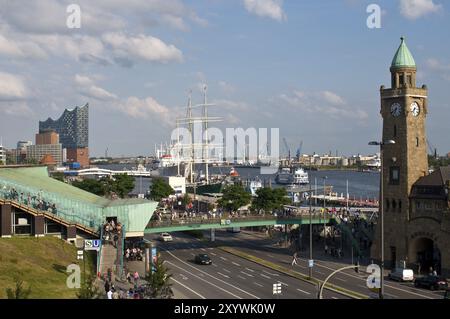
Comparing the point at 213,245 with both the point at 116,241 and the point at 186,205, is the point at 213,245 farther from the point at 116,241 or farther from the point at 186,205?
the point at 186,205

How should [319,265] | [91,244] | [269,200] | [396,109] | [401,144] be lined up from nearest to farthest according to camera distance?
[91,244], [319,265], [401,144], [396,109], [269,200]

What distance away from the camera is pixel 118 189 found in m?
127

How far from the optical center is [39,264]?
50812 mm

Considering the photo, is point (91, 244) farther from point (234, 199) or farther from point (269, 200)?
point (234, 199)

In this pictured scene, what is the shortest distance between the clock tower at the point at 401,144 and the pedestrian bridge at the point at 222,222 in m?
9.96

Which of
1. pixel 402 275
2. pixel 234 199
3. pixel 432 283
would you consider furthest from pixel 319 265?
pixel 234 199

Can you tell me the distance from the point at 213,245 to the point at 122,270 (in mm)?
34916

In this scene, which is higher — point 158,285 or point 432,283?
point 158,285

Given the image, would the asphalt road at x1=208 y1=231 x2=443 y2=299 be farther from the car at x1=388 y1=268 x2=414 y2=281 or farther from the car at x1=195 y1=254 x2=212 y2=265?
the car at x1=195 y1=254 x2=212 y2=265

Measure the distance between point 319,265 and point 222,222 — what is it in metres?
14.5

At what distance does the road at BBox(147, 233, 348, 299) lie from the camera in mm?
53781

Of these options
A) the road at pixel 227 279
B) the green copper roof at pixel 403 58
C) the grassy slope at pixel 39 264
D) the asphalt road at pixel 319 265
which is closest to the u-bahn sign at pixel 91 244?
the grassy slope at pixel 39 264

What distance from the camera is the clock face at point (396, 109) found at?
72.5 metres
